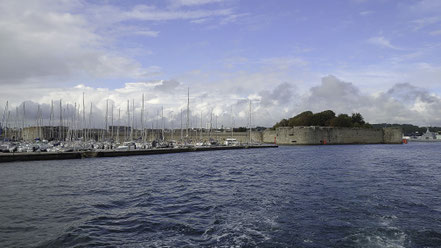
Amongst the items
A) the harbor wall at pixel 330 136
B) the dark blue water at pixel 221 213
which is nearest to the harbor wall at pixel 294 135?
the harbor wall at pixel 330 136

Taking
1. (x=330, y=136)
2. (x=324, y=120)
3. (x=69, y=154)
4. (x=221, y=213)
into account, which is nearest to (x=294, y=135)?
(x=330, y=136)

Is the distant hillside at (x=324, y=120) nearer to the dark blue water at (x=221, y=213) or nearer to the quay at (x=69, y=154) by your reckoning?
the quay at (x=69, y=154)

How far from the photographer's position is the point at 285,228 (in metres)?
8.66

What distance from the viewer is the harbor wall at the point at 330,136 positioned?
81.4 metres

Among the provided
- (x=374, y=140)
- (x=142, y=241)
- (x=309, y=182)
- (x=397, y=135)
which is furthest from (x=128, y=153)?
(x=397, y=135)

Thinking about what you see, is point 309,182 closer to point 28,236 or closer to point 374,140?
point 28,236

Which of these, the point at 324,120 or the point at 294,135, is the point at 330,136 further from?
the point at 324,120

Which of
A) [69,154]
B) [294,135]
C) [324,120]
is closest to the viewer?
[69,154]

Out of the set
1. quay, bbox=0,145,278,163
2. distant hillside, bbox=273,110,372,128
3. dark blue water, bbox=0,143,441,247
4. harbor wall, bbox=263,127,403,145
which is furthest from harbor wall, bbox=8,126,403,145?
dark blue water, bbox=0,143,441,247

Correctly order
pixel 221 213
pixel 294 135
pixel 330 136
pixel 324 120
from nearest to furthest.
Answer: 1. pixel 221 213
2. pixel 294 135
3. pixel 330 136
4. pixel 324 120

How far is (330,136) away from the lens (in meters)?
84.9

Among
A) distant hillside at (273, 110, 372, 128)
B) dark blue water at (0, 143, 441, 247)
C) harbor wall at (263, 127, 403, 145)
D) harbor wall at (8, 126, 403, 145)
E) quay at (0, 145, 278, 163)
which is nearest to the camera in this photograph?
dark blue water at (0, 143, 441, 247)

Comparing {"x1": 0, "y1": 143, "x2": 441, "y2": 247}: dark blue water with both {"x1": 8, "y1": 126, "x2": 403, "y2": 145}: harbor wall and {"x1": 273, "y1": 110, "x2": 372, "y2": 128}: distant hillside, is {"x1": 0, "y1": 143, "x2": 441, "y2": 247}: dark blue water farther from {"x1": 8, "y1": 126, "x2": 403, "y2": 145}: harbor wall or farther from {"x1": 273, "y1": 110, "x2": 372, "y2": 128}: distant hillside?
{"x1": 273, "y1": 110, "x2": 372, "y2": 128}: distant hillside

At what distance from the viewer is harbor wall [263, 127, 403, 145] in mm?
81375
